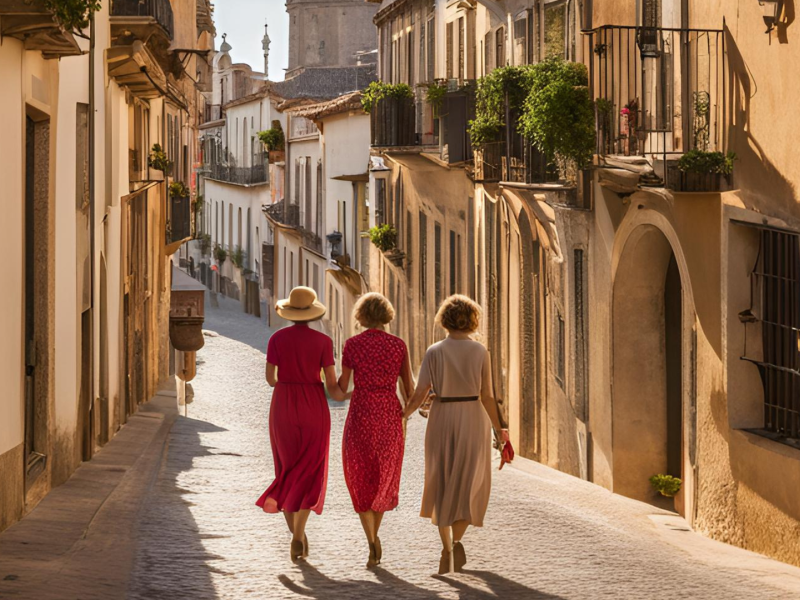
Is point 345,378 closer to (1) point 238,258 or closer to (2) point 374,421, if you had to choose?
(2) point 374,421

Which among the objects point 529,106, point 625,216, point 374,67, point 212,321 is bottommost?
point 212,321

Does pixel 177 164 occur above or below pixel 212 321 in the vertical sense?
above

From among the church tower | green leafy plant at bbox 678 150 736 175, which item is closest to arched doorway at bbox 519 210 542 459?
green leafy plant at bbox 678 150 736 175

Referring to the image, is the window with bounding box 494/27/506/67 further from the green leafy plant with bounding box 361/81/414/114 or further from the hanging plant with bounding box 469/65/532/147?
the green leafy plant with bounding box 361/81/414/114

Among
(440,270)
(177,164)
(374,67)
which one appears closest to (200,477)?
(440,270)

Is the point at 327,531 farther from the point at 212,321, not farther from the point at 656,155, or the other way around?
the point at 212,321

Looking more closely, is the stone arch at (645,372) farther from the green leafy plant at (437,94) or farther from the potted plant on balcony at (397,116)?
the potted plant on balcony at (397,116)

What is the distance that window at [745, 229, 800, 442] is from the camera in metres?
9.52

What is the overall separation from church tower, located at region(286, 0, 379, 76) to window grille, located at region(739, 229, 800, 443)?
6314 cm

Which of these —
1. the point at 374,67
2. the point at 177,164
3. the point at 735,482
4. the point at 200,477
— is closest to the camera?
the point at 735,482

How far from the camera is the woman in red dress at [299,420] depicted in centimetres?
830

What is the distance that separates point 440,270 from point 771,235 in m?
14.3

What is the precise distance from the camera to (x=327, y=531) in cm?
943

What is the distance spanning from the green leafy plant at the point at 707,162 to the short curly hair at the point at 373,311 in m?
3.35
